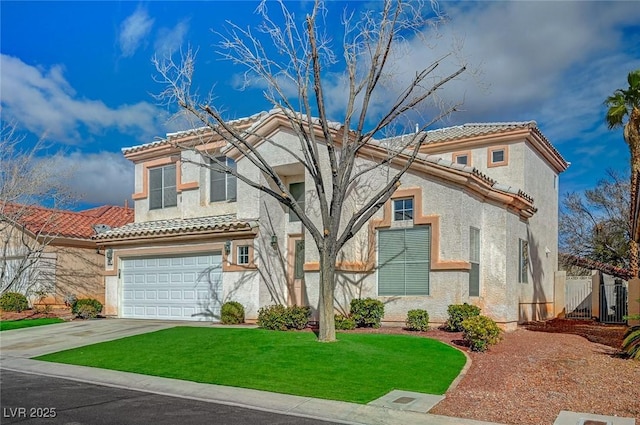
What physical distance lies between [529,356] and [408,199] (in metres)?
6.11

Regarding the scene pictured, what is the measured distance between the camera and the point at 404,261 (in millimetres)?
16797

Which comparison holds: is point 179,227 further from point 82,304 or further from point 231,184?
point 82,304

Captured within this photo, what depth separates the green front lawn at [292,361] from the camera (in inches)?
398

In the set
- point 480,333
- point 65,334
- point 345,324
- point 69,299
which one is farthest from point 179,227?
point 480,333

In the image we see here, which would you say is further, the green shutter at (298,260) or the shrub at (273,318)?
the green shutter at (298,260)

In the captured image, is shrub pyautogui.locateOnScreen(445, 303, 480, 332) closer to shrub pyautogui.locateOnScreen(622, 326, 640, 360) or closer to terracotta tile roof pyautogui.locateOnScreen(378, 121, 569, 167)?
shrub pyautogui.locateOnScreen(622, 326, 640, 360)

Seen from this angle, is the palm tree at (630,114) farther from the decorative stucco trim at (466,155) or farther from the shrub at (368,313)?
the shrub at (368,313)

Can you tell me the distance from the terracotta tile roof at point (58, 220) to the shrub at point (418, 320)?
1476 centimetres

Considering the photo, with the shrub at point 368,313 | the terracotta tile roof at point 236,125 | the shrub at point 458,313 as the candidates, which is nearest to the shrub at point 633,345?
the shrub at point 458,313

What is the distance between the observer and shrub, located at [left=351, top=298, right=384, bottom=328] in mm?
16297

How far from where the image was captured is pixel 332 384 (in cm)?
1005

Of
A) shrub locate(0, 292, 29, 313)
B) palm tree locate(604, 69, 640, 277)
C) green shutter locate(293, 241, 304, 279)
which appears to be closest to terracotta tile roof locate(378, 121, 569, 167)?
palm tree locate(604, 69, 640, 277)

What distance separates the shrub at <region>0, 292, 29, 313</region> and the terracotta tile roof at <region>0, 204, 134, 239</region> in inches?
105

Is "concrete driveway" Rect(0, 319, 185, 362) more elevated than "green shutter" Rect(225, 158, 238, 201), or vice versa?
"green shutter" Rect(225, 158, 238, 201)
